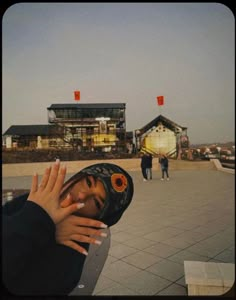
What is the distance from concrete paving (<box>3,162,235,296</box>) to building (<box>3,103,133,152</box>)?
1477 centimetres

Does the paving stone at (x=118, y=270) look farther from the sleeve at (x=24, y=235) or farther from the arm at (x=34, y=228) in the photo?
the sleeve at (x=24, y=235)

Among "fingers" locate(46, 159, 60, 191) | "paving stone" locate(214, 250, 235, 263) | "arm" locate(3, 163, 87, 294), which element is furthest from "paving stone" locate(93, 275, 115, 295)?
"fingers" locate(46, 159, 60, 191)

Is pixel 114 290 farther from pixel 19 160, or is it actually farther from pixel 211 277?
pixel 19 160

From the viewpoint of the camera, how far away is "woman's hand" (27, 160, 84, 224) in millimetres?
1097

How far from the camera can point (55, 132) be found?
21.1 m

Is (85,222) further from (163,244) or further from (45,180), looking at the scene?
(163,244)

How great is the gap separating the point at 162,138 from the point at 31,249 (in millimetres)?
19894

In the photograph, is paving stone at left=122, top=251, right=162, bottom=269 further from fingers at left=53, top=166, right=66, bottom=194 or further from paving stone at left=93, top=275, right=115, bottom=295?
fingers at left=53, top=166, right=66, bottom=194

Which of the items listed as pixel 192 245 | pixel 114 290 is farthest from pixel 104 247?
pixel 192 245

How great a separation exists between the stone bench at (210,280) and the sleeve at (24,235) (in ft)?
4.70

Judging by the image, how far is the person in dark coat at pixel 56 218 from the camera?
1.02m

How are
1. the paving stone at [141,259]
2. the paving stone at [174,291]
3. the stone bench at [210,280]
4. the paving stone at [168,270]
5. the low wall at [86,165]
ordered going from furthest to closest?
the low wall at [86,165]
the paving stone at [141,259]
the paving stone at [168,270]
the paving stone at [174,291]
the stone bench at [210,280]

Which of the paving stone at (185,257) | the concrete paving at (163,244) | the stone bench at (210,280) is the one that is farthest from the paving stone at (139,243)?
the stone bench at (210,280)

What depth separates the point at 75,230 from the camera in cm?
117
